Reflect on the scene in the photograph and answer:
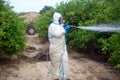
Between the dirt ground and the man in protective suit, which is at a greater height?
the man in protective suit

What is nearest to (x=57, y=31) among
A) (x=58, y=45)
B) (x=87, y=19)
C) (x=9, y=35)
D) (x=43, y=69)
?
(x=58, y=45)

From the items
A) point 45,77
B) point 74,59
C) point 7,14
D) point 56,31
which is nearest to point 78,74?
point 45,77

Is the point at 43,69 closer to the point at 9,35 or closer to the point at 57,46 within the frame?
the point at 9,35

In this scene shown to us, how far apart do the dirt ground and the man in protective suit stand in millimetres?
835

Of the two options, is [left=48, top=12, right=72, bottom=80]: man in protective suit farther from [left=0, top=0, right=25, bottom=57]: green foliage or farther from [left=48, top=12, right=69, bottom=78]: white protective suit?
[left=0, top=0, right=25, bottom=57]: green foliage

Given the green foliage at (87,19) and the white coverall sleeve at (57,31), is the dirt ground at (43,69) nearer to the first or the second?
the green foliage at (87,19)

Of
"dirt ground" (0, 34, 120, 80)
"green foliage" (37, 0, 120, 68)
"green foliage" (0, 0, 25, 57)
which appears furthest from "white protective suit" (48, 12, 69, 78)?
"green foliage" (0, 0, 25, 57)

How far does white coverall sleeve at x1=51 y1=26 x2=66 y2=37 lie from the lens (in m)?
8.14

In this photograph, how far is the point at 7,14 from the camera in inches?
456

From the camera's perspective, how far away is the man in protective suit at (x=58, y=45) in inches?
324

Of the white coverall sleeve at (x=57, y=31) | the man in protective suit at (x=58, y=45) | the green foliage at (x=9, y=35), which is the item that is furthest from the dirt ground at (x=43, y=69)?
the white coverall sleeve at (x=57, y=31)

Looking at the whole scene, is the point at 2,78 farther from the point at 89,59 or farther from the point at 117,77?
the point at 89,59

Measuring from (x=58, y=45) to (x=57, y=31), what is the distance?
15.7 inches

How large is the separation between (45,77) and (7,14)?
340 cm
